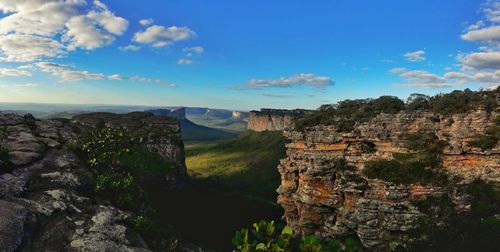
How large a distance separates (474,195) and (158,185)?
38.1 meters

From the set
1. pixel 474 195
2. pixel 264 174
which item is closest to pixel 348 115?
pixel 474 195

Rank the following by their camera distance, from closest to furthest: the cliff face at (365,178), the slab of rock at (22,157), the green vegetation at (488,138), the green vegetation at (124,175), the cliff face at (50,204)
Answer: the cliff face at (50,204)
the green vegetation at (124,175)
the slab of rock at (22,157)
the green vegetation at (488,138)
the cliff face at (365,178)

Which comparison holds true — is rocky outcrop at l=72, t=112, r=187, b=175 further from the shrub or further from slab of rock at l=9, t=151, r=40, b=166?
the shrub

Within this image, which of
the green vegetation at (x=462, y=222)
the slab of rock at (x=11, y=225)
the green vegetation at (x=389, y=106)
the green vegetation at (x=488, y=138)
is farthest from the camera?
the green vegetation at (x=389, y=106)

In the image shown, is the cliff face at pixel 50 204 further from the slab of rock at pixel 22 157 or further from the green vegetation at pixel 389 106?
the green vegetation at pixel 389 106

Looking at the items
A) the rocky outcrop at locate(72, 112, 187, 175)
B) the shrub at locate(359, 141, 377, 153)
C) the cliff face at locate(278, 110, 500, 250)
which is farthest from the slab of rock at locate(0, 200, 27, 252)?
the shrub at locate(359, 141, 377, 153)

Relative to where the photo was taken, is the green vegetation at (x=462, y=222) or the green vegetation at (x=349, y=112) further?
the green vegetation at (x=349, y=112)

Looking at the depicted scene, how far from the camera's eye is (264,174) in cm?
13725

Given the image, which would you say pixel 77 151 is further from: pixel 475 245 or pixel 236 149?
pixel 236 149

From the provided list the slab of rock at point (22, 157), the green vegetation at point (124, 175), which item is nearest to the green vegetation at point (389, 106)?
the green vegetation at point (124, 175)

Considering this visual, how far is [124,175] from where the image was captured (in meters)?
27.6

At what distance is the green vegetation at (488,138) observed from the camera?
152 feet

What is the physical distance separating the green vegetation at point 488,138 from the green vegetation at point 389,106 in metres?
2.87

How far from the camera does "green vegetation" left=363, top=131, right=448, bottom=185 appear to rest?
48.9 metres
